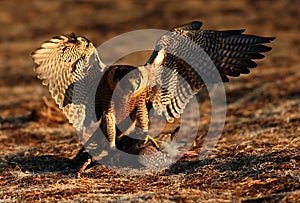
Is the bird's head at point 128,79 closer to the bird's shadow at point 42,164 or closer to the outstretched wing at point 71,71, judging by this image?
the outstretched wing at point 71,71

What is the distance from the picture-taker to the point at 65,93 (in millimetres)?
7844

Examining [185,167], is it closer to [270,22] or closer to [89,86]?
[89,86]

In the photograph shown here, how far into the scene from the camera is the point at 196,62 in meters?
7.87

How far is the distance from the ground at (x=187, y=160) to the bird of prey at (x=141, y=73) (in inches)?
31.3

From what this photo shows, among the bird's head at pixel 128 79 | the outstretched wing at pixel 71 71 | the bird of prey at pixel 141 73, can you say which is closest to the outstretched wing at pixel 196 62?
the bird of prey at pixel 141 73

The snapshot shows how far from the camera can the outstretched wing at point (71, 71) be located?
23.9 ft

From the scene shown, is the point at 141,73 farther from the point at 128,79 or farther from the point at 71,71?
the point at 71,71

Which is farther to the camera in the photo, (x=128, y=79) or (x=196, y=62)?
(x=196, y=62)

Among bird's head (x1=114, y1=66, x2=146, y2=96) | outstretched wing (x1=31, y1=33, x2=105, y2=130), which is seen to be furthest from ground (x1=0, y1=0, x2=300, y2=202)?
bird's head (x1=114, y1=66, x2=146, y2=96)

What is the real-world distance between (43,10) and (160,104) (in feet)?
56.2

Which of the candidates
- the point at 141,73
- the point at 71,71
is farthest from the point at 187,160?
the point at 71,71

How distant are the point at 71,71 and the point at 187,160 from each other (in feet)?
6.48

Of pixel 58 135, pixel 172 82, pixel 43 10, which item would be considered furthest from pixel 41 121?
pixel 43 10

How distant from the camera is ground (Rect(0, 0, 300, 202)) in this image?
243 inches
